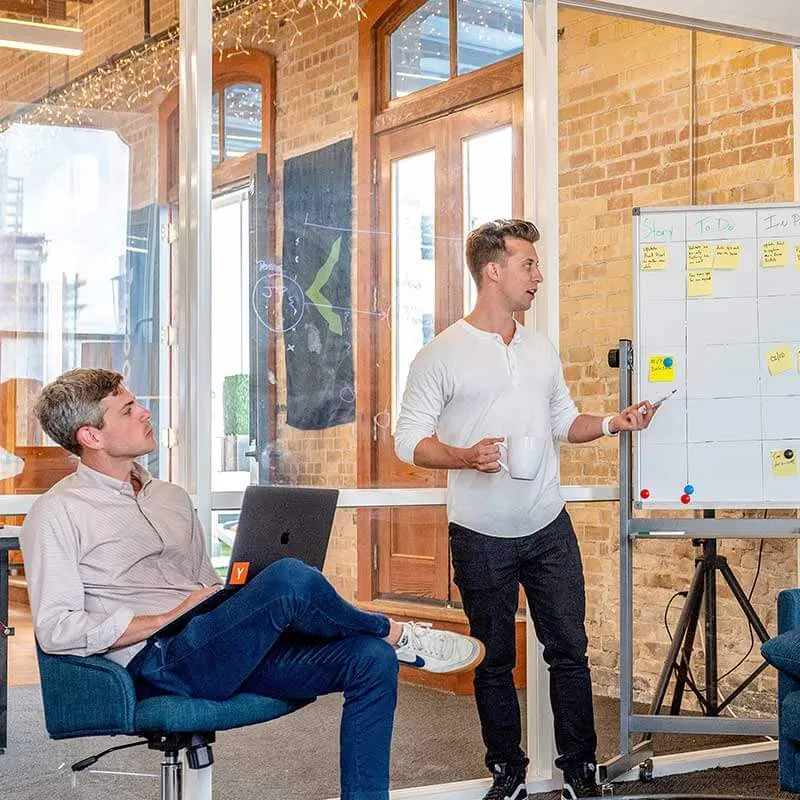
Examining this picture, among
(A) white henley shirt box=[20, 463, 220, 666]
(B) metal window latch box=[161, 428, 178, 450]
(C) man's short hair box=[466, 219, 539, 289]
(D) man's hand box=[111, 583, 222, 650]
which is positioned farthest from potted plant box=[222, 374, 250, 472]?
(D) man's hand box=[111, 583, 222, 650]

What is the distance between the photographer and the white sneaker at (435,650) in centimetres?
310

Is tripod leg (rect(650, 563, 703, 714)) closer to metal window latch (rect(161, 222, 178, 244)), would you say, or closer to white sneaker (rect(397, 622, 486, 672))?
white sneaker (rect(397, 622, 486, 672))

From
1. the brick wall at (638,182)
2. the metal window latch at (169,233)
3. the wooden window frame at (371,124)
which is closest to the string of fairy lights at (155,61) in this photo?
the wooden window frame at (371,124)

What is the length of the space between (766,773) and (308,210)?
247 centimetres

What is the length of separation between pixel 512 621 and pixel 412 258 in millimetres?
1225

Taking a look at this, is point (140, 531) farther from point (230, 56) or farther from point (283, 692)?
point (230, 56)

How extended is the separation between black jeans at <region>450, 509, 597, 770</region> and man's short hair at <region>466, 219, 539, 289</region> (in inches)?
31.5

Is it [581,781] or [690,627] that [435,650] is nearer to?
[581,781]

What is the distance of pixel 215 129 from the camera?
3926mm

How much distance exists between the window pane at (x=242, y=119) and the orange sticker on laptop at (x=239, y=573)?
144 cm

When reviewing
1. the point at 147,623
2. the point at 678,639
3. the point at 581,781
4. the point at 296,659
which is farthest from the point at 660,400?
the point at 147,623

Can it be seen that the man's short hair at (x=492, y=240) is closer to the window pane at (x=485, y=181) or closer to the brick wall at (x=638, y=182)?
the window pane at (x=485, y=181)

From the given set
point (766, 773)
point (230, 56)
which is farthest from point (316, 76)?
point (766, 773)

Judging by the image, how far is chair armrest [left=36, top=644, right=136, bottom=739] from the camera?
9.27ft
